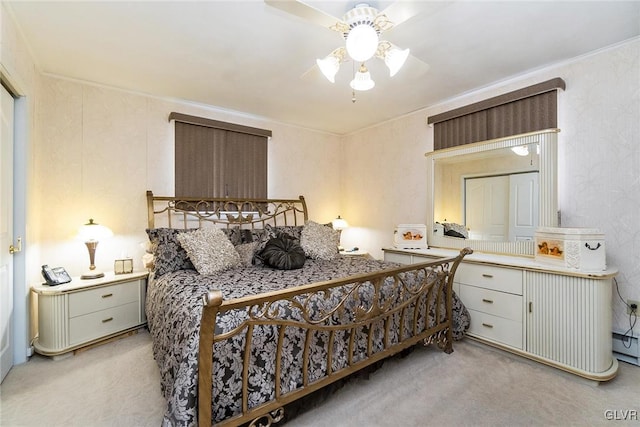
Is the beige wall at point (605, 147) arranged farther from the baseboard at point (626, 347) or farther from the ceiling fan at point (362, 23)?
the ceiling fan at point (362, 23)

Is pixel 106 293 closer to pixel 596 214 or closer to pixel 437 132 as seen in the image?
pixel 437 132

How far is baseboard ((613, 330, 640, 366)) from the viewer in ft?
7.39

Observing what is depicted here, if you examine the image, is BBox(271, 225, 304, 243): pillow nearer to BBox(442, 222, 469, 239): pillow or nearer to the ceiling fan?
BBox(442, 222, 469, 239): pillow

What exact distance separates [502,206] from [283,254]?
2.21 m

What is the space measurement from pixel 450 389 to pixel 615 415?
91 cm

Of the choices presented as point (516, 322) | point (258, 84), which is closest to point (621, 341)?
point (516, 322)

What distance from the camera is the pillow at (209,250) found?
2.49 meters

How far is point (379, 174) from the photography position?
4.28 metres

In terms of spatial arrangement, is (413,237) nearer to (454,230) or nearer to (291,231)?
(454,230)

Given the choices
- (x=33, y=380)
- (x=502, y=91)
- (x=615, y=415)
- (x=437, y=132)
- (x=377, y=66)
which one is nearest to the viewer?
(x=615, y=415)

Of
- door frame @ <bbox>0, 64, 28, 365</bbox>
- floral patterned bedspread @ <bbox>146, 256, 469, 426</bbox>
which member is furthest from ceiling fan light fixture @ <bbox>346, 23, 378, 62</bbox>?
door frame @ <bbox>0, 64, 28, 365</bbox>

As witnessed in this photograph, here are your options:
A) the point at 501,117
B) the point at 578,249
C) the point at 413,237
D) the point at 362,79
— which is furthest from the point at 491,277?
the point at 362,79

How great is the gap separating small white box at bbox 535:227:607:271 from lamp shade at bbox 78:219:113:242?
3924 millimetres

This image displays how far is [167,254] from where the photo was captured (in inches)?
102
